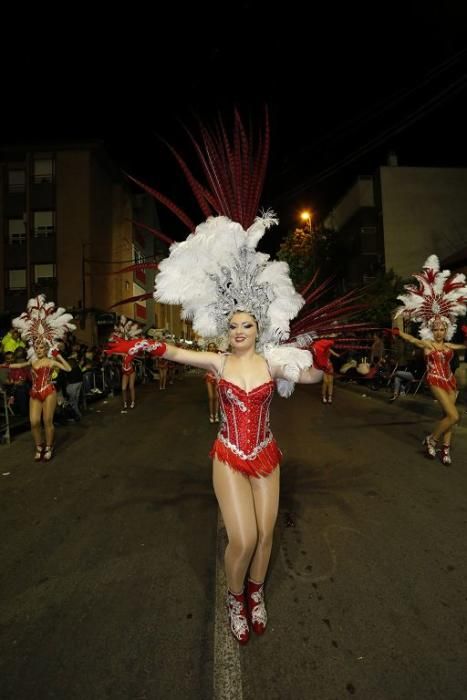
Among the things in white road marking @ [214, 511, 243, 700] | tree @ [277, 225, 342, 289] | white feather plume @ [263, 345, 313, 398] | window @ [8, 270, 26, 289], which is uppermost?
tree @ [277, 225, 342, 289]

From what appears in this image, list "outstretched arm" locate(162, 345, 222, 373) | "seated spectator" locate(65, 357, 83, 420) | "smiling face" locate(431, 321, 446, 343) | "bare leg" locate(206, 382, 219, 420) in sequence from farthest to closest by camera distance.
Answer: "seated spectator" locate(65, 357, 83, 420) < "bare leg" locate(206, 382, 219, 420) < "smiling face" locate(431, 321, 446, 343) < "outstretched arm" locate(162, 345, 222, 373)

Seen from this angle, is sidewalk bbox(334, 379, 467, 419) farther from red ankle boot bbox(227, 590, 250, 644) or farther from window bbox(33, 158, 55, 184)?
window bbox(33, 158, 55, 184)

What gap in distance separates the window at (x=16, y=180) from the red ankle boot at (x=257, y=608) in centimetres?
3148

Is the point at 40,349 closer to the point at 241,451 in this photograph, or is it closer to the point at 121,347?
the point at 121,347

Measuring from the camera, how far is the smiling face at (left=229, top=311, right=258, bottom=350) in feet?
9.33

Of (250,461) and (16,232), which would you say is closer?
(250,461)

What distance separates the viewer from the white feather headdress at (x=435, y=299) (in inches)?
240

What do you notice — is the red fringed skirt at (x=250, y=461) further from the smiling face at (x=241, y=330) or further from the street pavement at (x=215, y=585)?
the street pavement at (x=215, y=585)

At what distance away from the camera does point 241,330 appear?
9.32 ft

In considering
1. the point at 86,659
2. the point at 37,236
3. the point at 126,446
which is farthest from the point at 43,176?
the point at 86,659

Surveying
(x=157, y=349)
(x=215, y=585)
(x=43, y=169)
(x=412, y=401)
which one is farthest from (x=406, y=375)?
(x=43, y=169)

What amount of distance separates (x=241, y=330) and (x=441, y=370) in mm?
4449

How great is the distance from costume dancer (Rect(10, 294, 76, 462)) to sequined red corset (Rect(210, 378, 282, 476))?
4715mm

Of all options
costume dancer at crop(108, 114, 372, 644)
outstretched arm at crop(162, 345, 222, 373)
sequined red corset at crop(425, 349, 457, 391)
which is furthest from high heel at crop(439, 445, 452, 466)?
outstretched arm at crop(162, 345, 222, 373)
